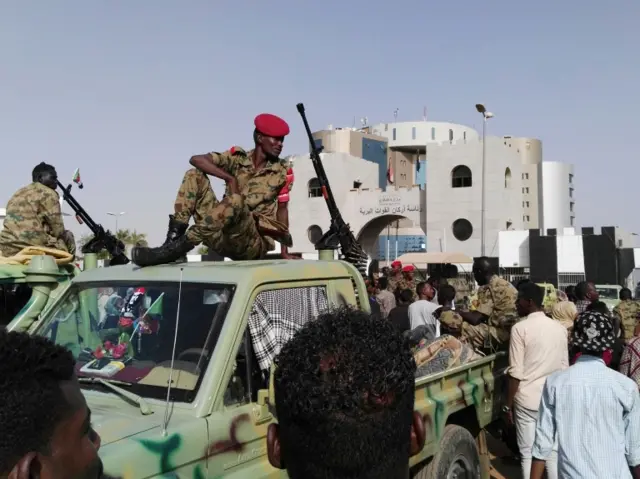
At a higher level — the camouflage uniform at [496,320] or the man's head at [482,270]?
the man's head at [482,270]

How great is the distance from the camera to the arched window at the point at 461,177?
38375 millimetres

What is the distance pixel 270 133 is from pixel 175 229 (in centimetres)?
115

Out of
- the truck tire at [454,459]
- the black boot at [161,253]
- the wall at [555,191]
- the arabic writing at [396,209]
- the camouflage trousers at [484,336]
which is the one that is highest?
the wall at [555,191]

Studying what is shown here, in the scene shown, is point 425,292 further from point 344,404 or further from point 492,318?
point 344,404

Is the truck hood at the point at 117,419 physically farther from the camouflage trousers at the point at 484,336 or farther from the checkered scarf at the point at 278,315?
the camouflage trousers at the point at 484,336

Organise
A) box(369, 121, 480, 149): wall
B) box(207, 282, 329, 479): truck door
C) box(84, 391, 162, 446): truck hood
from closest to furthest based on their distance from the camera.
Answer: box(84, 391, 162, 446): truck hood, box(207, 282, 329, 479): truck door, box(369, 121, 480, 149): wall

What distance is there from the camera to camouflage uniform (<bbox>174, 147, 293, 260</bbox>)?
151 inches

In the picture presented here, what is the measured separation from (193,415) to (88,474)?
1.08 m

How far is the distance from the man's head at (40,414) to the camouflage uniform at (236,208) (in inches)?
88.6

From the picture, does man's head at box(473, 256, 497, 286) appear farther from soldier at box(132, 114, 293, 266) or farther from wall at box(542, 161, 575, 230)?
wall at box(542, 161, 575, 230)

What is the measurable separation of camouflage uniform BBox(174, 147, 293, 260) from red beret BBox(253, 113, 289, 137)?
0.24m

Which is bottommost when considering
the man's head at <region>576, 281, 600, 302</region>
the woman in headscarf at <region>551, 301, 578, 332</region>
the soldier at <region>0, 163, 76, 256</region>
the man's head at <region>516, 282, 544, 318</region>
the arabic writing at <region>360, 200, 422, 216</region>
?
the woman in headscarf at <region>551, 301, 578, 332</region>

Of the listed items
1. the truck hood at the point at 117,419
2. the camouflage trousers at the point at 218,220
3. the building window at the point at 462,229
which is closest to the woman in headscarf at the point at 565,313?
the camouflage trousers at the point at 218,220

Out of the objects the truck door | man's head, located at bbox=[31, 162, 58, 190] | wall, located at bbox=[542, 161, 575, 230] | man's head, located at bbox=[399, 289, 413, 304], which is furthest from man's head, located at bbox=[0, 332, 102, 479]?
wall, located at bbox=[542, 161, 575, 230]
